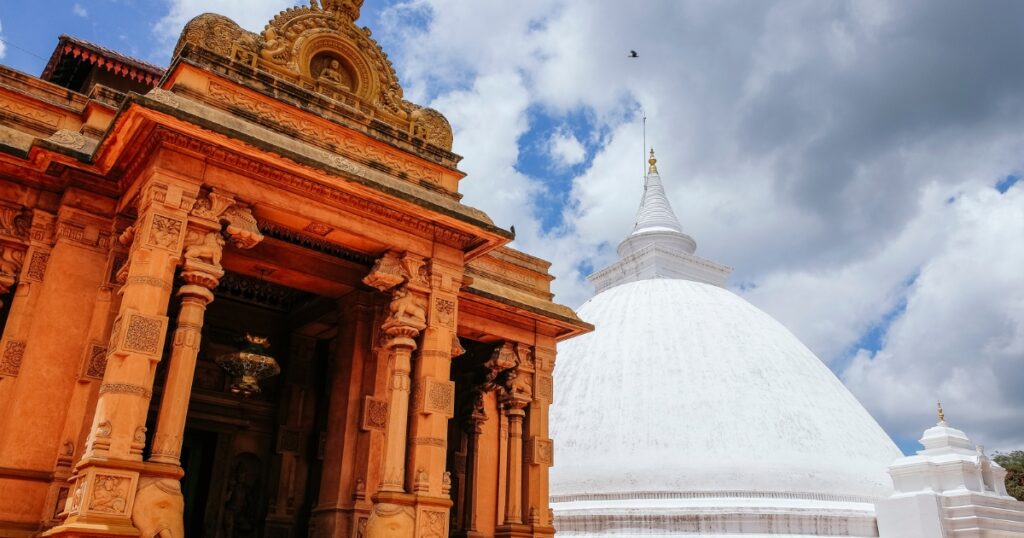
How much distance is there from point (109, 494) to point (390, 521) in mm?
3965

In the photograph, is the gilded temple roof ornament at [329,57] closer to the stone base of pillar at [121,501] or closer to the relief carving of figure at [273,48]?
the relief carving of figure at [273,48]

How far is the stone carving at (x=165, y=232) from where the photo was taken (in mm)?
10242

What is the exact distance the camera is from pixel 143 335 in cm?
979

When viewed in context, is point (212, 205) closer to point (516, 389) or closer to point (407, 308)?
point (407, 308)

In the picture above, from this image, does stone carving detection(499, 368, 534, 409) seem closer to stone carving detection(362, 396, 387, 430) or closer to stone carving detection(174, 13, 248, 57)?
stone carving detection(362, 396, 387, 430)

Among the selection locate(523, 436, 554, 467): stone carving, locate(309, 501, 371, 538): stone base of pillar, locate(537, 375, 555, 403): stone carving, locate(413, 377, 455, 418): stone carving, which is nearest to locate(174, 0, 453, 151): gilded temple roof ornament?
locate(413, 377, 455, 418): stone carving

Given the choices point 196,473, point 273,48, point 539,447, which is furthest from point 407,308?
point 196,473

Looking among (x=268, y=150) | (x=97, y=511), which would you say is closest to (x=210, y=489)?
(x=97, y=511)

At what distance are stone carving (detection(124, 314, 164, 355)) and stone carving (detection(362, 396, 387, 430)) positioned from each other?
4.21 meters

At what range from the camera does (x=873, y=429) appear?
112 ft

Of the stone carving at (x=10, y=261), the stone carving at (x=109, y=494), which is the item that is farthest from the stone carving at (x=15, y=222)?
the stone carving at (x=109, y=494)

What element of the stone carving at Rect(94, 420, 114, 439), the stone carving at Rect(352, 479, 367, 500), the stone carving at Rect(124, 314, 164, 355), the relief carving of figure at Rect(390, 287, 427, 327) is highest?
the relief carving of figure at Rect(390, 287, 427, 327)

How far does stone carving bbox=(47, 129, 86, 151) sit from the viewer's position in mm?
11289

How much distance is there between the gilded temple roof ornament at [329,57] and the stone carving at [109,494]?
7.01 metres
